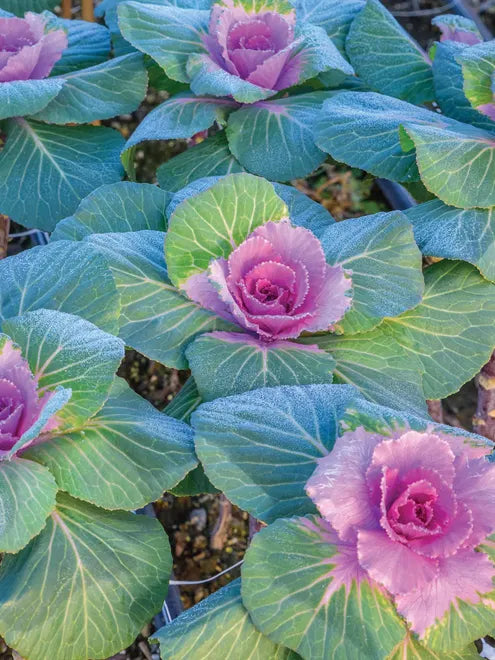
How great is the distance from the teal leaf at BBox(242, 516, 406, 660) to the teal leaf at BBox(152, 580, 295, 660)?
33 millimetres

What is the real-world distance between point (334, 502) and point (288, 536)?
0.08 meters

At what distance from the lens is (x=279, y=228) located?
122 cm

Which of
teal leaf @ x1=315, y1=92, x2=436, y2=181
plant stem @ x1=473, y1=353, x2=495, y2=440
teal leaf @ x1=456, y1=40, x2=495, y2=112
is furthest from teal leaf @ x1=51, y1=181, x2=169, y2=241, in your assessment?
plant stem @ x1=473, y1=353, x2=495, y2=440

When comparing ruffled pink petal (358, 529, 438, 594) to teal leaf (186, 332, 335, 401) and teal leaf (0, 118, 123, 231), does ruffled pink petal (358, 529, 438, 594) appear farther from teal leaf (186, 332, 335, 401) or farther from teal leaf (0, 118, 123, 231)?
teal leaf (0, 118, 123, 231)

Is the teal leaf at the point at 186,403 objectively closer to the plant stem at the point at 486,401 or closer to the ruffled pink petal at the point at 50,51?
the plant stem at the point at 486,401

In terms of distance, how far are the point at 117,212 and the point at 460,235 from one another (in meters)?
0.59

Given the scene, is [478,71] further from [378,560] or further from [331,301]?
[378,560]

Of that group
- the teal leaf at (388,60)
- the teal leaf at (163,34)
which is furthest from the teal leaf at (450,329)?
the teal leaf at (163,34)

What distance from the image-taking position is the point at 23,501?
100 centimetres

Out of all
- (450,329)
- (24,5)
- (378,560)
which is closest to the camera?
(378,560)

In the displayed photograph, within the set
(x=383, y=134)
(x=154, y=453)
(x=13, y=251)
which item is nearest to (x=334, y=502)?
(x=154, y=453)

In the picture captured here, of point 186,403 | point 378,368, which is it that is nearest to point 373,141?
point 378,368

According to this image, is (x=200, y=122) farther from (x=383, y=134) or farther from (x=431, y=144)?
(x=431, y=144)

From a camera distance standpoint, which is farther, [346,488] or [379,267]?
[379,267]
